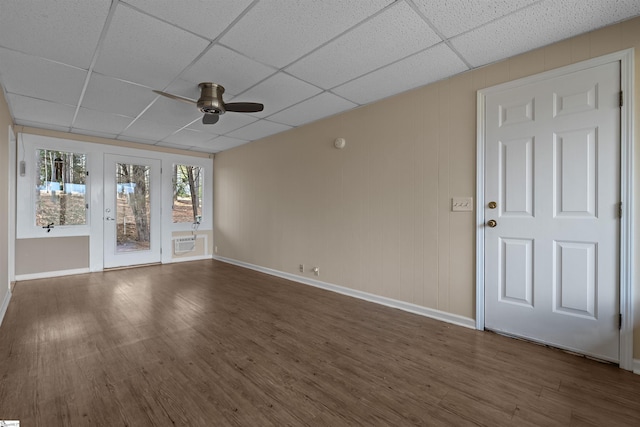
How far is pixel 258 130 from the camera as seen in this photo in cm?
482

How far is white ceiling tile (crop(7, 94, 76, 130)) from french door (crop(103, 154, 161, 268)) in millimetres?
1090

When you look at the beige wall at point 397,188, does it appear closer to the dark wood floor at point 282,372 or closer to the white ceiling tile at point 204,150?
the dark wood floor at point 282,372

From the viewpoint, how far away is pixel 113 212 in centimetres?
541

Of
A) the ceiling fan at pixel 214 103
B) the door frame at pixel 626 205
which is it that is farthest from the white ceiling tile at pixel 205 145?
the door frame at pixel 626 205

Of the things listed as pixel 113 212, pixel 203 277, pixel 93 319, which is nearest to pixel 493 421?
pixel 93 319

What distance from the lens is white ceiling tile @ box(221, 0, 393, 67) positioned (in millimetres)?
1920

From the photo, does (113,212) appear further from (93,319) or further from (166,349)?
(166,349)

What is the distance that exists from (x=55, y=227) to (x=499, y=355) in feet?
21.5

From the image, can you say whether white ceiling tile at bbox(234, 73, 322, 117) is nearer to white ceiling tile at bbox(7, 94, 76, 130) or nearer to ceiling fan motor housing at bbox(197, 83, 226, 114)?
ceiling fan motor housing at bbox(197, 83, 226, 114)

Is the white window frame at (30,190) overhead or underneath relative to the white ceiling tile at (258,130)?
underneath

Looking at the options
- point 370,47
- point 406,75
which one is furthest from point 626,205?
point 370,47

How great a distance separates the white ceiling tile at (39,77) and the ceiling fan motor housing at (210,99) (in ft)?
3.62

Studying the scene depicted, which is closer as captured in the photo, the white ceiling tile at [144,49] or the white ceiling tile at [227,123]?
the white ceiling tile at [144,49]

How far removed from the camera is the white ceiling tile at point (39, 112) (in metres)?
3.54
